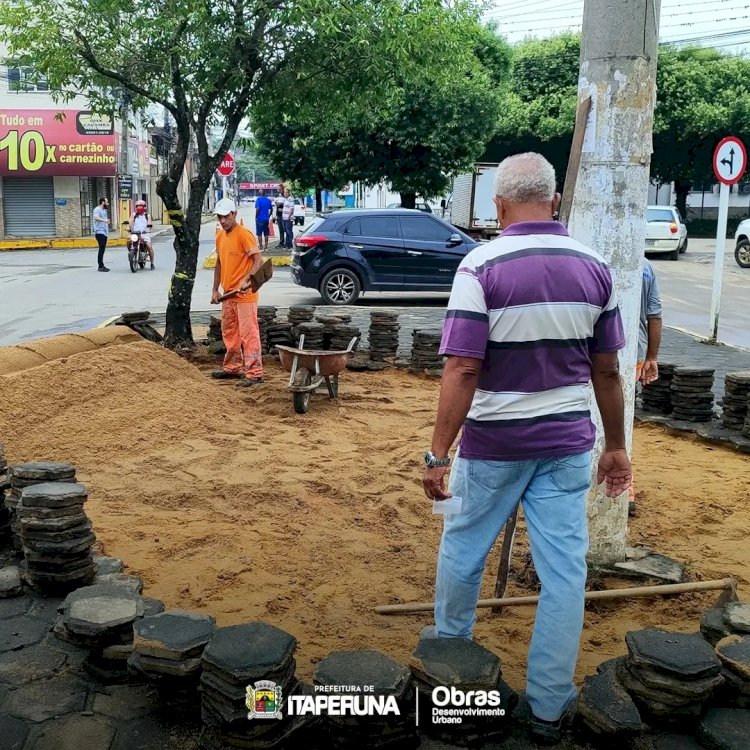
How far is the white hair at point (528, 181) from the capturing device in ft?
9.30

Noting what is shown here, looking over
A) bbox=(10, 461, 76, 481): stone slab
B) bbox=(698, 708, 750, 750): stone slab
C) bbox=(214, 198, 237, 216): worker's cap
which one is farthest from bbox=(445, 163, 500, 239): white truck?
bbox=(698, 708, 750, 750): stone slab

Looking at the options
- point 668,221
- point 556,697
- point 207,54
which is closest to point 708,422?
point 556,697

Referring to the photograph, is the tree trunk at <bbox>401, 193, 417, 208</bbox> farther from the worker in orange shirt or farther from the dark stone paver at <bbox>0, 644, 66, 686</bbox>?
the dark stone paver at <bbox>0, 644, 66, 686</bbox>

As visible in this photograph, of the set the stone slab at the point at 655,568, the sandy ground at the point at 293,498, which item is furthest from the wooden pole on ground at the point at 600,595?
the stone slab at the point at 655,568

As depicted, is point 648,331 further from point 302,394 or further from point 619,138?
point 302,394

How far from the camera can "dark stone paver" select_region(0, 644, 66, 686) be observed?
329 centimetres

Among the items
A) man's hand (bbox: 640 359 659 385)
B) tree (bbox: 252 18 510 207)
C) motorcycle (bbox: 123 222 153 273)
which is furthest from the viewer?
tree (bbox: 252 18 510 207)

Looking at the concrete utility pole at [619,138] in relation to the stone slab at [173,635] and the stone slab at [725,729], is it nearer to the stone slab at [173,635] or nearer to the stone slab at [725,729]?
the stone slab at [725,729]

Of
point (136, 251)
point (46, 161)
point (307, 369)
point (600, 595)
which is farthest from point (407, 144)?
point (600, 595)

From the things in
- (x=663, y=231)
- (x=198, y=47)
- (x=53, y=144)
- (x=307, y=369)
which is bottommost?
(x=307, y=369)

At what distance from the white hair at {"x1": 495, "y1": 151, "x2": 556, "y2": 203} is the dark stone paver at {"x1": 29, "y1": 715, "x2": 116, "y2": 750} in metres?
2.26

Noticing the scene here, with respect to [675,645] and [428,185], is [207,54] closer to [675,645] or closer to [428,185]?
[675,645]

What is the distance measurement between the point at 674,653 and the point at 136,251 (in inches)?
783

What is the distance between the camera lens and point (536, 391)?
2824 mm
